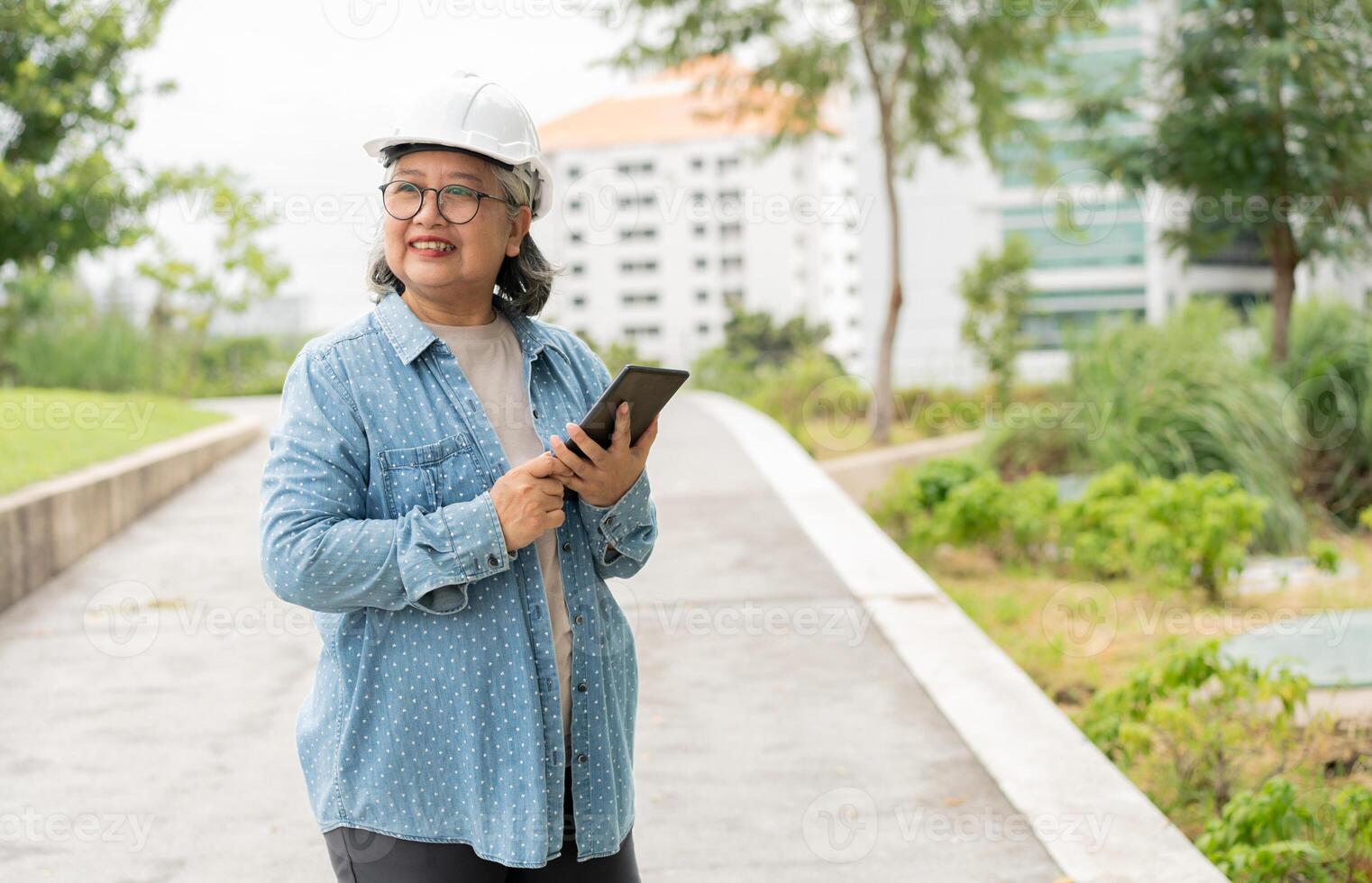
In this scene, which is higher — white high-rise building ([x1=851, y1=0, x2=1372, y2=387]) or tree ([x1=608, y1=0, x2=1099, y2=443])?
tree ([x1=608, y1=0, x2=1099, y2=443])

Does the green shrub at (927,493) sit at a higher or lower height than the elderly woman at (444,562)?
lower

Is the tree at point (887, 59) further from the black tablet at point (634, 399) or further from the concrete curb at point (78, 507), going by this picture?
the black tablet at point (634, 399)

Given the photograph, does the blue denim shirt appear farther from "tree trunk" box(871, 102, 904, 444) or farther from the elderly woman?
"tree trunk" box(871, 102, 904, 444)

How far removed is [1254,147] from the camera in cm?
1162

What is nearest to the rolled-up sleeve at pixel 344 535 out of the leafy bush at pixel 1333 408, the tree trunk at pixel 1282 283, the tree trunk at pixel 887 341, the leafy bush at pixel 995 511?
the leafy bush at pixel 995 511

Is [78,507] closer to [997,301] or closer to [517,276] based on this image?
[517,276]

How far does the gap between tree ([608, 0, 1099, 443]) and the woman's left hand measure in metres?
11.7

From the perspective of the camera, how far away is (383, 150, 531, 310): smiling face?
6.66 ft

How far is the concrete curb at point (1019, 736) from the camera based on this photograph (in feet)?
11.4

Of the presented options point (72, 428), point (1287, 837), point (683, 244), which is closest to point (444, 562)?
point (1287, 837)

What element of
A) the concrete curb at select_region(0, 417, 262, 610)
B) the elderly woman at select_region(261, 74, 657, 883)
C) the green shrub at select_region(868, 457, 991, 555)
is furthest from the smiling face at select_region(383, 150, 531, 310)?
the green shrub at select_region(868, 457, 991, 555)

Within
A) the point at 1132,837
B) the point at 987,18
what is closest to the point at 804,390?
the point at 987,18

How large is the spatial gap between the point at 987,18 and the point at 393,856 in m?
13.4

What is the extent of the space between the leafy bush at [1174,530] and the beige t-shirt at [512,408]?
5.44 m
